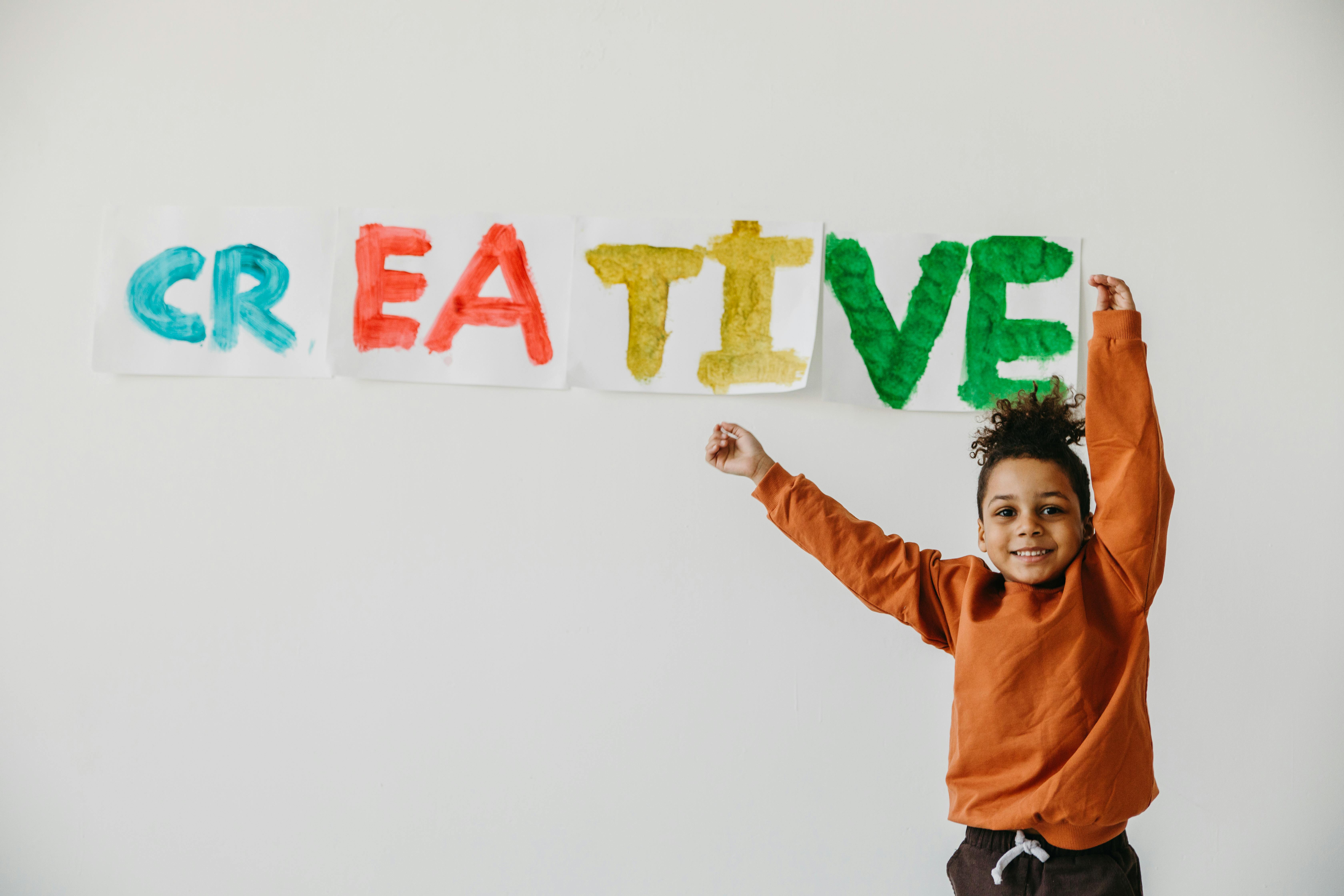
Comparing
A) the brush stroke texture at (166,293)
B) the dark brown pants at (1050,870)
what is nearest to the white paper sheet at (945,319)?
the dark brown pants at (1050,870)

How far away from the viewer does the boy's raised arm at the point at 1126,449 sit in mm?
903

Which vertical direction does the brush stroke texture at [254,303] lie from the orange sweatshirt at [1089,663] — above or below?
above

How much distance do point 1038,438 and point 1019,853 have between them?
0.45 metres

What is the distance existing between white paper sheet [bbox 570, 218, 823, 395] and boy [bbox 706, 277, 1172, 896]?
404mm

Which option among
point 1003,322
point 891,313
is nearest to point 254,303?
point 891,313

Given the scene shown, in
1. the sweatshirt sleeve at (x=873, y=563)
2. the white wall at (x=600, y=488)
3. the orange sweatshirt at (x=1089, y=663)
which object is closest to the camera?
the orange sweatshirt at (x=1089, y=663)

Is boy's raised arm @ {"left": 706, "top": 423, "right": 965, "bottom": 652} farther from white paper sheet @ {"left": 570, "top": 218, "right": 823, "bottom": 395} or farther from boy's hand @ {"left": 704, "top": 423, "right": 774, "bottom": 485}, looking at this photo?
white paper sheet @ {"left": 570, "top": 218, "right": 823, "bottom": 395}

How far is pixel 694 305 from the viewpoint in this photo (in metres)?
1.31

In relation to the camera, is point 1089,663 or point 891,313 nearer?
point 1089,663

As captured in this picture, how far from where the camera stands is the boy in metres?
0.90

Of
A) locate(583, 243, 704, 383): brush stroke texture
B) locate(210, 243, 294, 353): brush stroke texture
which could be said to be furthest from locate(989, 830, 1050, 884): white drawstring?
locate(210, 243, 294, 353): brush stroke texture

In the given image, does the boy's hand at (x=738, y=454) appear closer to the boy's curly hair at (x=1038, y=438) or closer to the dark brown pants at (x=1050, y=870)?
the boy's curly hair at (x=1038, y=438)

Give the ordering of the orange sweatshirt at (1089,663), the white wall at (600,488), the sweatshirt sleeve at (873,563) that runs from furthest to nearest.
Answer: the white wall at (600,488)
the sweatshirt sleeve at (873,563)
the orange sweatshirt at (1089,663)

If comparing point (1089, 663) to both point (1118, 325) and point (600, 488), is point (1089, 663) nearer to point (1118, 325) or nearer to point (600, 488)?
point (1118, 325)
